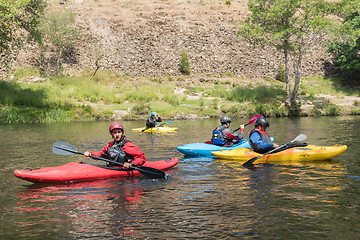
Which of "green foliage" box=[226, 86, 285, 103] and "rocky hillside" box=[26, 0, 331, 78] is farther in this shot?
"rocky hillside" box=[26, 0, 331, 78]

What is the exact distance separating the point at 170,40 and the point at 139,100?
1567cm

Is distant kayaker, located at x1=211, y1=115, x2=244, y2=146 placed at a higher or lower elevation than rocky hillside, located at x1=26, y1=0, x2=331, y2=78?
lower

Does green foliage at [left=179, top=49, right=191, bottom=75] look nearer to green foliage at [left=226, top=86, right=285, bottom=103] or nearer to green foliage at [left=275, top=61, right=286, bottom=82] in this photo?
green foliage at [left=275, top=61, right=286, bottom=82]

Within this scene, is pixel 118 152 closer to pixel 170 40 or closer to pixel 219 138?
pixel 219 138

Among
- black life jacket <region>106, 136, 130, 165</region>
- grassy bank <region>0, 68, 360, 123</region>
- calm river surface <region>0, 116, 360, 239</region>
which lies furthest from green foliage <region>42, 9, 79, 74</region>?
black life jacket <region>106, 136, 130, 165</region>

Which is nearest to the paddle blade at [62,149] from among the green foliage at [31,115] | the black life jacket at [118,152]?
the black life jacket at [118,152]

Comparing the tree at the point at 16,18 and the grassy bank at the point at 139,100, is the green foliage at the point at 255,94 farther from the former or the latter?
the tree at the point at 16,18

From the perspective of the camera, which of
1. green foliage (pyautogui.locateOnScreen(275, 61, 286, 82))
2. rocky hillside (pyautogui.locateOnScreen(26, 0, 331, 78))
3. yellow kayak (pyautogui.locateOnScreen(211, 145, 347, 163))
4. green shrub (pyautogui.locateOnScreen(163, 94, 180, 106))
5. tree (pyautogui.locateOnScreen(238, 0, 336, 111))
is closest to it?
yellow kayak (pyautogui.locateOnScreen(211, 145, 347, 163))

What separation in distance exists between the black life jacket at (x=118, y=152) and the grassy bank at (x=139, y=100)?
18176 mm

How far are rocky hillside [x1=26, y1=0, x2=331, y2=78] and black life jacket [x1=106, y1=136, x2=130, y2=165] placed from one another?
31878mm

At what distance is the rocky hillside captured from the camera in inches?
1609

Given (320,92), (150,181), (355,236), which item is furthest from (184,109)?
(355,236)

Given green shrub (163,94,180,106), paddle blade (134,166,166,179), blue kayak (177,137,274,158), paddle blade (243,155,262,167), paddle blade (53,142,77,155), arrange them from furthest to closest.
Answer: green shrub (163,94,180,106)
blue kayak (177,137,274,158)
paddle blade (243,155,262,167)
paddle blade (53,142,77,155)
paddle blade (134,166,166,179)

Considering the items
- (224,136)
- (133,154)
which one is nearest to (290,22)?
(224,136)
